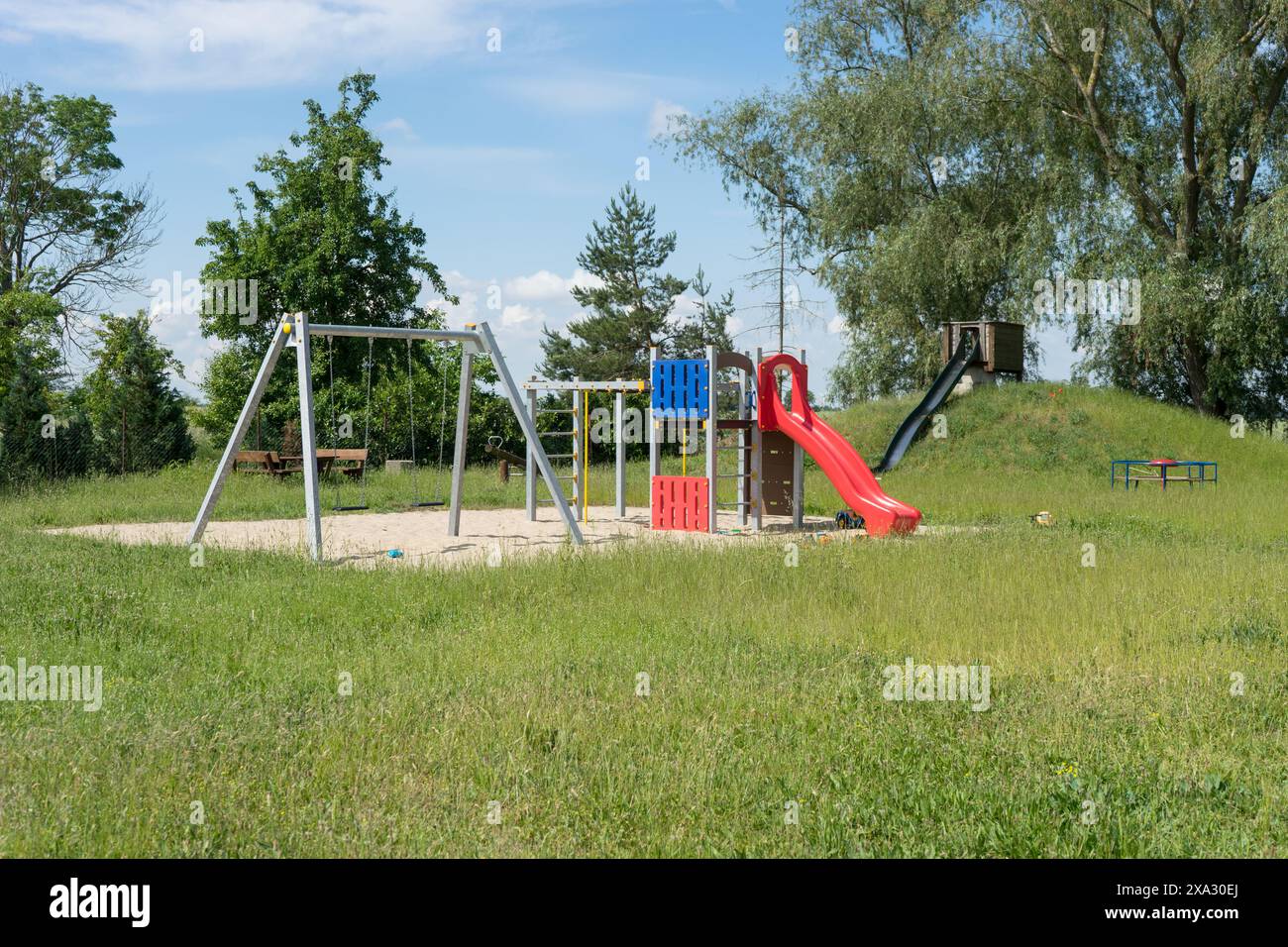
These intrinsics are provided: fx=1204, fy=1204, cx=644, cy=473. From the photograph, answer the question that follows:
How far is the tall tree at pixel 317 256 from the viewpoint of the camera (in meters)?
35.3

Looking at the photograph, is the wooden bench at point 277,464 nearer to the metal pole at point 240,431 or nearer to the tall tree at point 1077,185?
the metal pole at point 240,431

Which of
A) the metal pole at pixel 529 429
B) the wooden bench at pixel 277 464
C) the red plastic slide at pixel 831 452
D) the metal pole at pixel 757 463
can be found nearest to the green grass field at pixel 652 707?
the metal pole at pixel 529 429

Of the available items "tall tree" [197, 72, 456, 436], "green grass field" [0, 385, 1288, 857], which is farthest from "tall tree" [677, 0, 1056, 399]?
"green grass field" [0, 385, 1288, 857]

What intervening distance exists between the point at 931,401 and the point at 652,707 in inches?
1015

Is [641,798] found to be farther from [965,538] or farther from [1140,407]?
[1140,407]

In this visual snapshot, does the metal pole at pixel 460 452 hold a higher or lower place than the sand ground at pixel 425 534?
higher

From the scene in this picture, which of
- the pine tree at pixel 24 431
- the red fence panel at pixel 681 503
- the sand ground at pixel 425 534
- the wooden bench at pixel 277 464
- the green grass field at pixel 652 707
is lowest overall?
the green grass field at pixel 652 707

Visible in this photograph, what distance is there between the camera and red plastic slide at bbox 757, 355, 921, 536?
51.1 ft

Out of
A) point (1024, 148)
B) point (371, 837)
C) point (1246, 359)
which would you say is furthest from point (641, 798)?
point (1024, 148)

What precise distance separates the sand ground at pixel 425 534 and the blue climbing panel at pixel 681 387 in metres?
1.76

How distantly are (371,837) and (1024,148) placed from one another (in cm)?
3400
